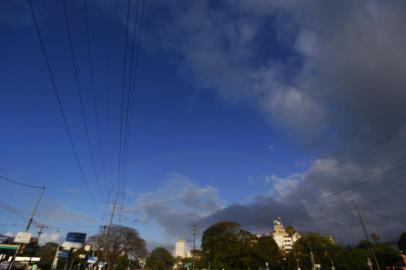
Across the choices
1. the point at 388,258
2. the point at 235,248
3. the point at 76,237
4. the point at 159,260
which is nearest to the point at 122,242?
the point at 76,237

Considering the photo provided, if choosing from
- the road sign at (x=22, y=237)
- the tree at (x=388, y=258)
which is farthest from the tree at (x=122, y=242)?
the tree at (x=388, y=258)

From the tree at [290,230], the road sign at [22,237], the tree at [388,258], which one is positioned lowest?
the road sign at [22,237]

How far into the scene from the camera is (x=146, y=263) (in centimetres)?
16100

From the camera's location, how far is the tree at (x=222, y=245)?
218ft

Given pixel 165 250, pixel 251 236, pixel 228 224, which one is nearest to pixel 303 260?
pixel 251 236

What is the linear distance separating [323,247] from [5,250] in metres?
89.7

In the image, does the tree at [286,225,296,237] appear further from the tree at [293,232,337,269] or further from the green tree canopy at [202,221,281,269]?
the green tree canopy at [202,221,281,269]

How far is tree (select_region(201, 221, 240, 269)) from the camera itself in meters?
66.3

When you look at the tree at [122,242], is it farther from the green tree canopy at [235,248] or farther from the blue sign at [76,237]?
the green tree canopy at [235,248]

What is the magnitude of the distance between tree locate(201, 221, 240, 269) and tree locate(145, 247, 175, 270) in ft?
279

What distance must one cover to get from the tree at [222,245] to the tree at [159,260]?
279 ft

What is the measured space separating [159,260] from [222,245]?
321ft

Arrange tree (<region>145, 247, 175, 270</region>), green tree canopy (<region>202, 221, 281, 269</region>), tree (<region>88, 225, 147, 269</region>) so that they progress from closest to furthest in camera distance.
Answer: green tree canopy (<region>202, 221, 281, 269</region>) → tree (<region>88, 225, 147, 269</region>) → tree (<region>145, 247, 175, 270</region>)

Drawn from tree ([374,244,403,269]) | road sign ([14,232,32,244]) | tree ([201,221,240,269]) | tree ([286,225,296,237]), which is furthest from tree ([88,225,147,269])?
tree ([374,244,403,269])
